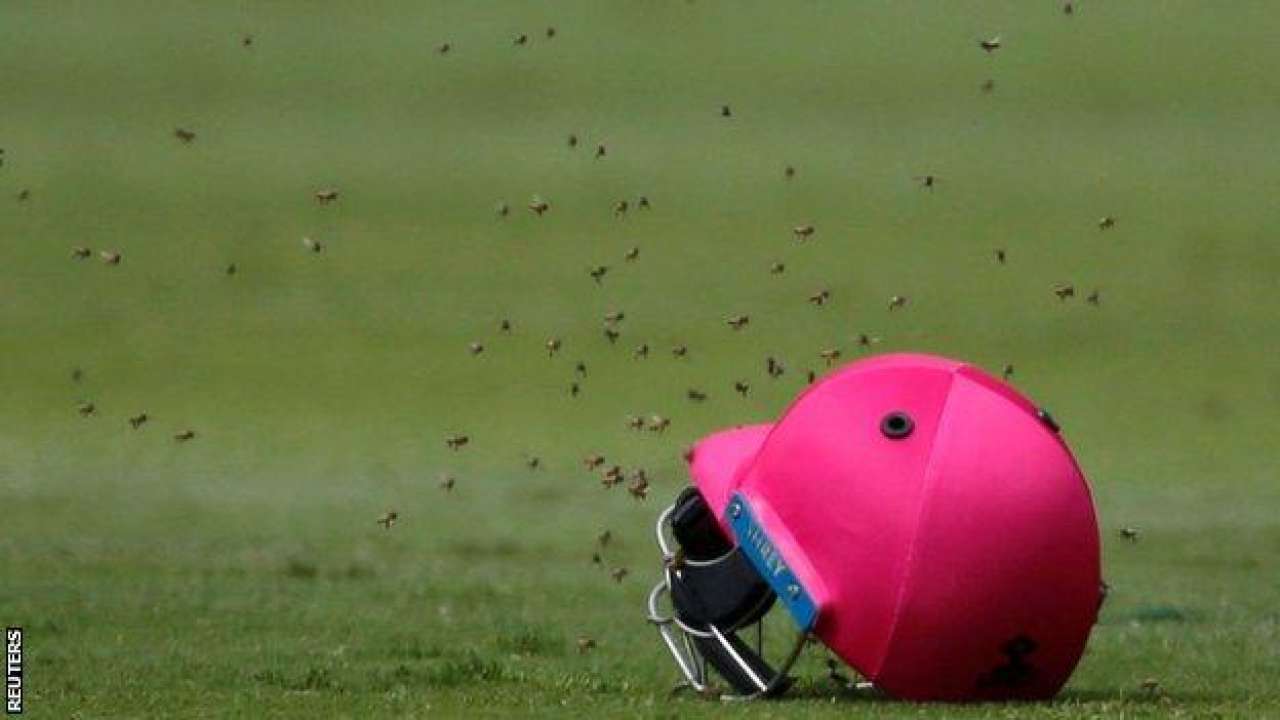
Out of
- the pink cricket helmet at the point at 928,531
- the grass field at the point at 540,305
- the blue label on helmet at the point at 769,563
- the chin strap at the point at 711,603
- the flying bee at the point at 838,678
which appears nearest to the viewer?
the pink cricket helmet at the point at 928,531

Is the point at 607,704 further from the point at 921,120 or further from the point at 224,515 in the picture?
the point at 921,120

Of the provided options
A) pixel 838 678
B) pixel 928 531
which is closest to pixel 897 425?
pixel 928 531

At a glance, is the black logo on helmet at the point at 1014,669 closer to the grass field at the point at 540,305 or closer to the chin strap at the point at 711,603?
the grass field at the point at 540,305

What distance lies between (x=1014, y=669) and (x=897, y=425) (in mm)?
1390

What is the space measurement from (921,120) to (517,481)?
2758cm

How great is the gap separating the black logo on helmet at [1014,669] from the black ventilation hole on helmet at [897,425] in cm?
118

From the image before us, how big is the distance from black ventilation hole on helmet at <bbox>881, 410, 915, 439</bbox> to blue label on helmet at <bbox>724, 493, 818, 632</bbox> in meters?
0.83

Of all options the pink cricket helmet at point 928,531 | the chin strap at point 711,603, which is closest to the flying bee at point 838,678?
the chin strap at point 711,603

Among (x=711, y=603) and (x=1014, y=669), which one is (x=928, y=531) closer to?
(x=1014, y=669)

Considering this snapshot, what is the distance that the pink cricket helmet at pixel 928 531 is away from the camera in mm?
15102

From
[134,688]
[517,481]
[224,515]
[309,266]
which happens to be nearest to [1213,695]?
[134,688]

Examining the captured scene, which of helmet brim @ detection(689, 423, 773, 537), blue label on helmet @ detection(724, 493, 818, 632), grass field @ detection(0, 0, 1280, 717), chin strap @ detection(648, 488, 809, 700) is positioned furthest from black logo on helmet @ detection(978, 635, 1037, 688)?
helmet brim @ detection(689, 423, 773, 537)

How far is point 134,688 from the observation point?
1686cm

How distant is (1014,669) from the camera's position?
15461 millimetres
